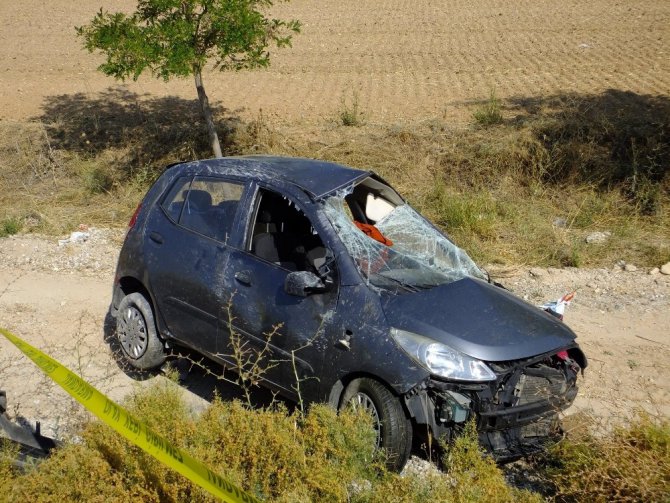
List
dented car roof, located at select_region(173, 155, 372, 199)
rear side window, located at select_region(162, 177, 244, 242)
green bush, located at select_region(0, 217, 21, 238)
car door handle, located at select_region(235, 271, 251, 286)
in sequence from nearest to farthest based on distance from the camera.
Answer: car door handle, located at select_region(235, 271, 251, 286)
dented car roof, located at select_region(173, 155, 372, 199)
rear side window, located at select_region(162, 177, 244, 242)
green bush, located at select_region(0, 217, 21, 238)

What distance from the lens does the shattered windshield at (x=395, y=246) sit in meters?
5.32

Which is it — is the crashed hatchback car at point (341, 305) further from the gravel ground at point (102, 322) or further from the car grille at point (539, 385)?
the gravel ground at point (102, 322)

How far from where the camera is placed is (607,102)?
46.0ft

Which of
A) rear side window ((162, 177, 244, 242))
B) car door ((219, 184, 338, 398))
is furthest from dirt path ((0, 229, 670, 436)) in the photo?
rear side window ((162, 177, 244, 242))

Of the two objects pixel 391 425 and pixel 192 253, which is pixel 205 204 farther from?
pixel 391 425

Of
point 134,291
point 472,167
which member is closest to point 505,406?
point 134,291

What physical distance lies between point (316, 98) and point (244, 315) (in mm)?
11368

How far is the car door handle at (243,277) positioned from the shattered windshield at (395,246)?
742 mm

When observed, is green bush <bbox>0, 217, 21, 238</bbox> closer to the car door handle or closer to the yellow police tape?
the car door handle

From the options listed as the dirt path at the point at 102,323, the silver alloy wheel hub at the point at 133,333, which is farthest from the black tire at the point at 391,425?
the silver alloy wheel hub at the point at 133,333

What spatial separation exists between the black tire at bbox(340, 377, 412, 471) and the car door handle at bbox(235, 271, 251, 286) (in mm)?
1276

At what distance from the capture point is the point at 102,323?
7809 mm

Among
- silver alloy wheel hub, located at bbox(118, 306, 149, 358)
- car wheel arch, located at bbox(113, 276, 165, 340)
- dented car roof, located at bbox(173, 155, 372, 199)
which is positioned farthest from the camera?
silver alloy wheel hub, located at bbox(118, 306, 149, 358)

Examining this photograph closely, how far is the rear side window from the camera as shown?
230 inches
